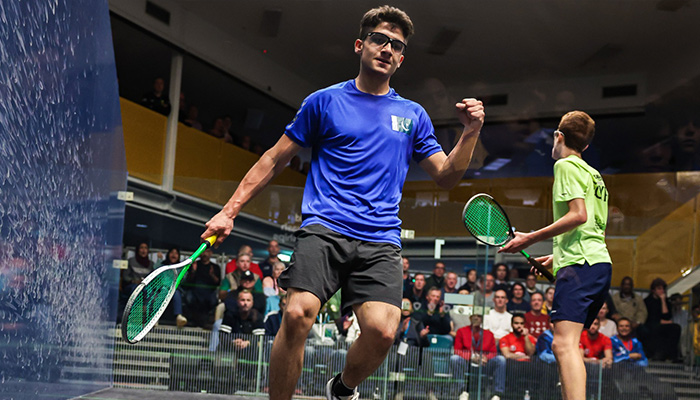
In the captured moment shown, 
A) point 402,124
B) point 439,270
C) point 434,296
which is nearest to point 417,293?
point 434,296

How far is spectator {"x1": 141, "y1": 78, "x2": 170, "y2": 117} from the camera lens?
979cm

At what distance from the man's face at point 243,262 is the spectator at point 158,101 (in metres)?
4.39

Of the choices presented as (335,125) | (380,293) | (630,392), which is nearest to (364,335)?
(380,293)

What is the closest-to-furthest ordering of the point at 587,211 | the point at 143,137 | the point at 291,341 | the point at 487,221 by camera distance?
the point at 291,341 → the point at 587,211 → the point at 487,221 → the point at 143,137

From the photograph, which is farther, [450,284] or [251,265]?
[251,265]

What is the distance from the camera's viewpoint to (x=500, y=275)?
228 inches

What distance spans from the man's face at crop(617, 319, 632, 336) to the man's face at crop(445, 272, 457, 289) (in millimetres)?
1251

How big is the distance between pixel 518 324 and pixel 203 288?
239cm

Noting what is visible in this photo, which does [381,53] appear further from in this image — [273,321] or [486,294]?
[273,321]

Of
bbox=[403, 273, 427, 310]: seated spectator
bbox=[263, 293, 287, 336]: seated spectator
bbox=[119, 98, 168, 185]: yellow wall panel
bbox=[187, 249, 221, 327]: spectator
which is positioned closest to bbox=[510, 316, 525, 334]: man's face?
bbox=[403, 273, 427, 310]: seated spectator

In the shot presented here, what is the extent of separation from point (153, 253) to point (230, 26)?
5.64m

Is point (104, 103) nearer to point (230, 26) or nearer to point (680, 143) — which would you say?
point (230, 26)

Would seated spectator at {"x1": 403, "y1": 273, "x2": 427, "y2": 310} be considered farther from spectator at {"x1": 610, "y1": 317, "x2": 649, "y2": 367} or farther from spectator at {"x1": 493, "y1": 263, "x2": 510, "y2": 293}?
spectator at {"x1": 610, "y1": 317, "x2": 649, "y2": 367}

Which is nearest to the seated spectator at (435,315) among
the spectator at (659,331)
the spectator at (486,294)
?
the spectator at (486,294)
